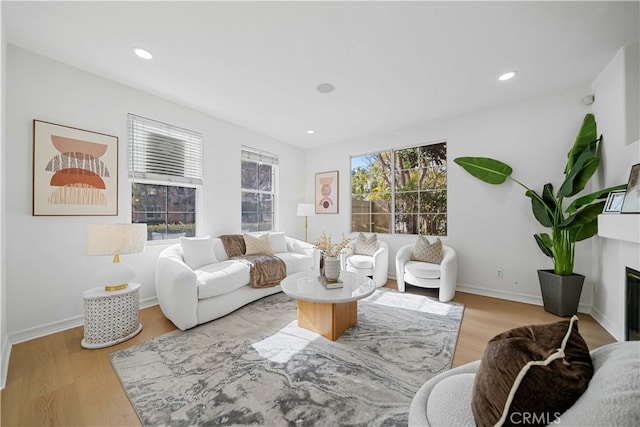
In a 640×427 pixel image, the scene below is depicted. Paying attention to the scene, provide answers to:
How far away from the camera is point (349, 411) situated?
1.45 m

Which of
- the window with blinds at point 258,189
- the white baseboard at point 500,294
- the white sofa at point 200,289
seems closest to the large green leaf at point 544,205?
the white baseboard at point 500,294

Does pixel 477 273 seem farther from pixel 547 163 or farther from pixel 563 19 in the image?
pixel 563 19

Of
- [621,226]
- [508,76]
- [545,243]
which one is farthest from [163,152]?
[545,243]

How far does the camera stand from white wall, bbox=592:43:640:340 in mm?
2194

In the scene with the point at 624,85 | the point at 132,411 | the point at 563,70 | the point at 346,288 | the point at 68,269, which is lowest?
the point at 132,411

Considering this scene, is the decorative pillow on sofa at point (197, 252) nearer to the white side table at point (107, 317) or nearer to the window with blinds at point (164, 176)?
the window with blinds at point (164, 176)

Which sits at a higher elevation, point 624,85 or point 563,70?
point 563,70

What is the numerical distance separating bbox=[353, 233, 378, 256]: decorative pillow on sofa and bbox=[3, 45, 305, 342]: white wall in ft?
9.52

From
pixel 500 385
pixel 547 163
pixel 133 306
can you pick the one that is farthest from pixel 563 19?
pixel 133 306

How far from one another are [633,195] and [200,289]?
12.3ft

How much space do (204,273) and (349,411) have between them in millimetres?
1956

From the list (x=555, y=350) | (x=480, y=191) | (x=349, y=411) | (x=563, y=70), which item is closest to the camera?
(x=555, y=350)

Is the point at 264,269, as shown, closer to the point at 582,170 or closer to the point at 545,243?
the point at 545,243

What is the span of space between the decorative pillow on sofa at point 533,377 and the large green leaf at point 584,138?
120 inches
